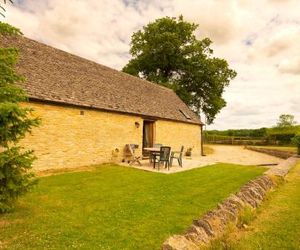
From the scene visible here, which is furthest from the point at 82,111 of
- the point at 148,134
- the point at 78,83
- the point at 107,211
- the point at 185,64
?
the point at 185,64

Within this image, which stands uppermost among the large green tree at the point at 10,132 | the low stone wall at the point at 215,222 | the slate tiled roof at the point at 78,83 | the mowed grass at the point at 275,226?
the slate tiled roof at the point at 78,83

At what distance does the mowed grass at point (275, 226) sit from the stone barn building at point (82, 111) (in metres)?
8.44

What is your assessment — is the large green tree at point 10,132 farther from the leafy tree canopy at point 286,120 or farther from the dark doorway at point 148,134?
the leafy tree canopy at point 286,120

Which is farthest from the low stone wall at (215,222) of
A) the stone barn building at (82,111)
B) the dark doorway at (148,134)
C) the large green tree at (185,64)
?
the large green tree at (185,64)

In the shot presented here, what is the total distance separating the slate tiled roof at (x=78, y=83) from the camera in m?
12.4

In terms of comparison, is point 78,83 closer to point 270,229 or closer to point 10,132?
point 10,132

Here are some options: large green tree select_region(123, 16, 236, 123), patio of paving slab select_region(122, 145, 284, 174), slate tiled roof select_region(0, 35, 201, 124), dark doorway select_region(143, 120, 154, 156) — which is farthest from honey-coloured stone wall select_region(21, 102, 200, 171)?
large green tree select_region(123, 16, 236, 123)

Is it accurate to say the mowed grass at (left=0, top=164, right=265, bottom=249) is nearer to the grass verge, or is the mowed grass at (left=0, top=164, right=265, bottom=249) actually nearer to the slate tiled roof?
the grass verge

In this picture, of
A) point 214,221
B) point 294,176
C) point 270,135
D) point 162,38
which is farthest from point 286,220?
point 270,135

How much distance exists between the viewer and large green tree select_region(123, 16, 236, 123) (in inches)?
1359

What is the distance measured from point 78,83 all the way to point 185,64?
23437mm

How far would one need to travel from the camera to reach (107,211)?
6.34 meters

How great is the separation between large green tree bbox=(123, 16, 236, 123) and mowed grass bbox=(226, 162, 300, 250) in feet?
90.1

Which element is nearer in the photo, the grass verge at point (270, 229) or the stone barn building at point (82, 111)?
the grass verge at point (270, 229)
